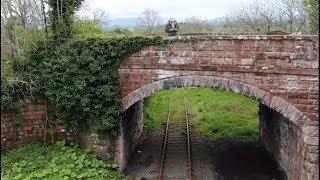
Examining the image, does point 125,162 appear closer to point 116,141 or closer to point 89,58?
point 116,141

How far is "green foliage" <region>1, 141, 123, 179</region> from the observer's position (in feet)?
43.0

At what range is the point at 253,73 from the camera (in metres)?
12.7

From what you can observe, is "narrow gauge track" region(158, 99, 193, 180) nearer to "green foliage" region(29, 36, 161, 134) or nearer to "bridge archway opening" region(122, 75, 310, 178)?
"bridge archway opening" region(122, 75, 310, 178)

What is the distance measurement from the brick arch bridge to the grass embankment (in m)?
6.28

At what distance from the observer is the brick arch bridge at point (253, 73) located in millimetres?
12367

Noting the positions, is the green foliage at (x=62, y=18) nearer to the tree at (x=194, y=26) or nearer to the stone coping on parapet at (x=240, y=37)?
the stone coping on parapet at (x=240, y=37)

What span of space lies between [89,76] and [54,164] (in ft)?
9.63

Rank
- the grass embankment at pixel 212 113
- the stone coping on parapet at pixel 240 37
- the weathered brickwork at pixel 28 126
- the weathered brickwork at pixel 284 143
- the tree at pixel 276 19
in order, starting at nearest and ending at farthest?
the stone coping on parapet at pixel 240 37
the weathered brickwork at pixel 284 143
the weathered brickwork at pixel 28 126
the grass embankment at pixel 212 113
the tree at pixel 276 19

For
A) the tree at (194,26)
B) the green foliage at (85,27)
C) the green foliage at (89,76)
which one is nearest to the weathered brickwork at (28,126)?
the green foliage at (89,76)

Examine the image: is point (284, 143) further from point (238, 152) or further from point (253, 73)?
point (253, 73)

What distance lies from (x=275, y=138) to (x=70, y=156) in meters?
7.62

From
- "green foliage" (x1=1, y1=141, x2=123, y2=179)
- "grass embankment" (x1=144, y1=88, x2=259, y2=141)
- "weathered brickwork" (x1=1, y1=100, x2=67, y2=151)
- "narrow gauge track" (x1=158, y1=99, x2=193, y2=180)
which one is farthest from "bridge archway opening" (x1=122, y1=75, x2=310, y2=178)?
"grass embankment" (x1=144, y1=88, x2=259, y2=141)

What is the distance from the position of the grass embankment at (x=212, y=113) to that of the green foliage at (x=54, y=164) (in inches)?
264

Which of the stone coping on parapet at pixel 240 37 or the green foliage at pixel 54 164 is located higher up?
the stone coping on parapet at pixel 240 37
